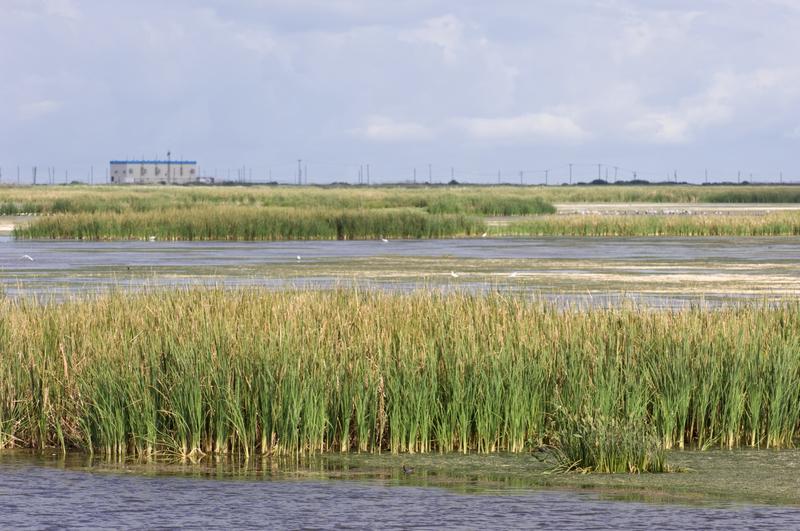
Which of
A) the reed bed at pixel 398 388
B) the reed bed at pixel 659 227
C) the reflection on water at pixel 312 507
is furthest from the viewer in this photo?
the reed bed at pixel 659 227

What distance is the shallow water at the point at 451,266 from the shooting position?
87.0 feet

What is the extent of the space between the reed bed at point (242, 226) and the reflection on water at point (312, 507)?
44.7 metres

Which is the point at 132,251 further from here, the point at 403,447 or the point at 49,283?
the point at 403,447

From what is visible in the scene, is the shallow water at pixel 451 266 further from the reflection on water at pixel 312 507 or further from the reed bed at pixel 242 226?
the reflection on water at pixel 312 507

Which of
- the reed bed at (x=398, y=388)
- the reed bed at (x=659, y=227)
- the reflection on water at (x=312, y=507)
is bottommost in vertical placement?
the reflection on water at (x=312, y=507)

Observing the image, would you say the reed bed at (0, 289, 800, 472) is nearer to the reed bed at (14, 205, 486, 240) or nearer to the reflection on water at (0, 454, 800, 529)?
the reflection on water at (0, 454, 800, 529)

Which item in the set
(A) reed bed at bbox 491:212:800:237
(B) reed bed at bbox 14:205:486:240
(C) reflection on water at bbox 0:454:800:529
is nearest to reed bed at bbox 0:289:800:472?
(C) reflection on water at bbox 0:454:800:529

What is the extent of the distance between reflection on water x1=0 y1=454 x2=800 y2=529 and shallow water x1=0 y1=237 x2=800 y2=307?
27.4 ft

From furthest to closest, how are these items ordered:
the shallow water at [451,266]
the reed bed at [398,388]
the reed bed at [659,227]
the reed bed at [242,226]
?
the reed bed at [659,227]
the reed bed at [242,226]
the shallow water at [451,266]
the reed bed at [398,388]

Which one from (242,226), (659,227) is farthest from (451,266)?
(659,227)

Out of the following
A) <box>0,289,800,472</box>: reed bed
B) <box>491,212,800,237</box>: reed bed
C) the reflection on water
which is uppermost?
<box>491,212,800,237</box>: reed bed

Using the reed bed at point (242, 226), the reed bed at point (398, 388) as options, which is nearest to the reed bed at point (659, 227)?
the reed bed at point (242, 226)

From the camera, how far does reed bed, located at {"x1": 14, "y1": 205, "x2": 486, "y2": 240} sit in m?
55.6

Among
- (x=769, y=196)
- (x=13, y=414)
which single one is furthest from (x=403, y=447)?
(x=769, y=196)
